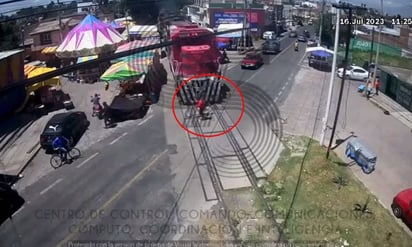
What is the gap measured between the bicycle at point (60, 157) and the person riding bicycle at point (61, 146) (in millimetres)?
68

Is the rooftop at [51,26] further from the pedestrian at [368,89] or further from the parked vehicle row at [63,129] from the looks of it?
the pedestrian at [368,89]

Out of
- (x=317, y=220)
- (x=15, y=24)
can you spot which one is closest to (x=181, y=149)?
(x=317, y=220)

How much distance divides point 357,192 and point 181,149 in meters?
6.32

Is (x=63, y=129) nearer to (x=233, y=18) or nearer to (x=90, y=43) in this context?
(x=90, y=43)

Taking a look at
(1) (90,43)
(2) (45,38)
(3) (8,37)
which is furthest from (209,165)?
(3) (8,37)

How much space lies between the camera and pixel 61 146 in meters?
12.9

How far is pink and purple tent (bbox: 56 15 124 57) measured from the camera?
21.6 m

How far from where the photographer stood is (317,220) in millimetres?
9109

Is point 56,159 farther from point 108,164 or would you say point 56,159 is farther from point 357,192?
point 357,192

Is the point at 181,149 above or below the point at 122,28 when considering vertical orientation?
below

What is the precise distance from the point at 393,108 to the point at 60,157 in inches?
656

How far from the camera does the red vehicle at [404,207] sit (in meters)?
9.05

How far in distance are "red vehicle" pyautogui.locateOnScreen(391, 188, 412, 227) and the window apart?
3260 cm

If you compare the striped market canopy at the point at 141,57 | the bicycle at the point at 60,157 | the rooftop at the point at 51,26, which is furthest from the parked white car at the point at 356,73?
the rooftop at the point at 51,26
